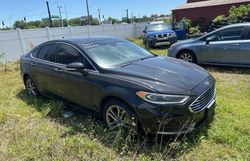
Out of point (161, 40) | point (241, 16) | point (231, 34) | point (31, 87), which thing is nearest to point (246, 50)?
point (231, 34)

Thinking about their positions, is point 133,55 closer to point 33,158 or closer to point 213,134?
point 213,134

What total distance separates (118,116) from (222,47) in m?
5.22

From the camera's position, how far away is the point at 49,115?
5.17 m

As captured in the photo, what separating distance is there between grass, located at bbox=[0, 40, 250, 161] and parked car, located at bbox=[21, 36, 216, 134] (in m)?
0.27

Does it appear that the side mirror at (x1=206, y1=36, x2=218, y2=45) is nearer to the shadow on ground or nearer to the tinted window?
the shadow on ground

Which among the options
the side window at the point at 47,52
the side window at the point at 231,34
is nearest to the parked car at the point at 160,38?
the side window at the point at 231,34

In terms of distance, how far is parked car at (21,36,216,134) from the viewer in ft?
11.5

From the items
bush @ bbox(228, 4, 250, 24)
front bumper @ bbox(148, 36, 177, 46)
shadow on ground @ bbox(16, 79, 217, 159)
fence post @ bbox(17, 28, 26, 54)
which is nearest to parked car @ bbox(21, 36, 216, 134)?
shadow on ground @ bbox(16, 79, 217, 159)

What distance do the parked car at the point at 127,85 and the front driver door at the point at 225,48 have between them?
144 inches

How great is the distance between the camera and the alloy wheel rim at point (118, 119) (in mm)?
3750

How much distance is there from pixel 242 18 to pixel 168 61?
1421cm

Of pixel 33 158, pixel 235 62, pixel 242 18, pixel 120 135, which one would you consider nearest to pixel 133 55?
pixel 120 135

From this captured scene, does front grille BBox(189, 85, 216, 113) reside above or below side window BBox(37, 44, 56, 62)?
below

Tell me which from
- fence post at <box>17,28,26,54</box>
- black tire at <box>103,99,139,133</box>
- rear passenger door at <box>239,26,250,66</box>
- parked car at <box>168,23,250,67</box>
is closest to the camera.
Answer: black tire at <box>103,99,139,133</box>
